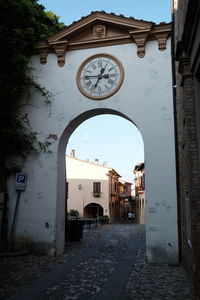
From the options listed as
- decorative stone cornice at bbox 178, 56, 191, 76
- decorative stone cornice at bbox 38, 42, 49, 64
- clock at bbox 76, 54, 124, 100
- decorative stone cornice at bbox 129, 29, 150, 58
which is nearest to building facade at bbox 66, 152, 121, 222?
decorative stone cornice at bbox 38, 42, 49, 64

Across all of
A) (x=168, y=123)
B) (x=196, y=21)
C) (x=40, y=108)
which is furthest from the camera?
(x=40, y=108)

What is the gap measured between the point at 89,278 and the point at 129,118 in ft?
15.3

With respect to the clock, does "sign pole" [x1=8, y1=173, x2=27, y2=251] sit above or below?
below

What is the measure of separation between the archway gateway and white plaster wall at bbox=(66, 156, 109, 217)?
87.4ft

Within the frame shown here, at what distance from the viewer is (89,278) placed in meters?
6.64

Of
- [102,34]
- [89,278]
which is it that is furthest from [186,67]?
[102,34]

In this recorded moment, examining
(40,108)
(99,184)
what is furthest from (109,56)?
(99,184)

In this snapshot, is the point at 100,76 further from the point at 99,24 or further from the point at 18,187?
the point at 18,187

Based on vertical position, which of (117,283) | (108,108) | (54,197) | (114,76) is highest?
(114,76)

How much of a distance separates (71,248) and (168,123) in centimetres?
552

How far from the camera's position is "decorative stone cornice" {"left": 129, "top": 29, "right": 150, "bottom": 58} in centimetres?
924

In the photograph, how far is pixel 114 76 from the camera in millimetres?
9641

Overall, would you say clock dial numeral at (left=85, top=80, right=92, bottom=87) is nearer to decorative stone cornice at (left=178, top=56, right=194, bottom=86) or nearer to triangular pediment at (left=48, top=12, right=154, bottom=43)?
triangular pediment at (left=48, top=12, right=154, bottom=43)

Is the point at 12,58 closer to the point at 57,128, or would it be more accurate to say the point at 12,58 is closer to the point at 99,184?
the point at 57,128
